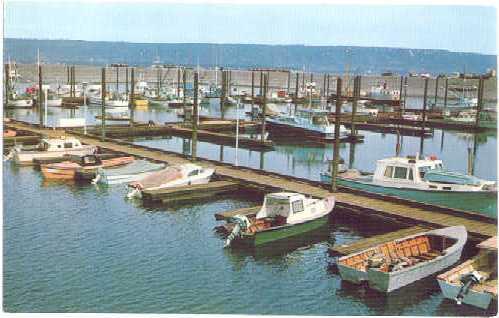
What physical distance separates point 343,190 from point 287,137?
25003 millimetres

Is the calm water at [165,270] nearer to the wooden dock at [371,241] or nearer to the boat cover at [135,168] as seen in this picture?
the wooden dock at [371,241]

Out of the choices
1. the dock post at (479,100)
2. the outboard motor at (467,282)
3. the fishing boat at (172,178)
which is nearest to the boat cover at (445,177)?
the outboard motor at (467,282)

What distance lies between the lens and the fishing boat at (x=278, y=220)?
22.4 meters

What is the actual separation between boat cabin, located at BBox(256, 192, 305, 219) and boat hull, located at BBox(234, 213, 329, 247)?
1.77ft

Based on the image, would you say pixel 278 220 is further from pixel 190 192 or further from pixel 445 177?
pixel 445 177

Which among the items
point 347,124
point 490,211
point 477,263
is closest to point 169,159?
point 490,211

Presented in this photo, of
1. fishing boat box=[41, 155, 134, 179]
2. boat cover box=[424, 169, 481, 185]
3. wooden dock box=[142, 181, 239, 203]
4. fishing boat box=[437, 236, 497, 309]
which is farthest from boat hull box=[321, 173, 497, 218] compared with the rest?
fishing boat box=[41, 155, 134, 179]

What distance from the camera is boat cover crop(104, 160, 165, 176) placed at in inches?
1242

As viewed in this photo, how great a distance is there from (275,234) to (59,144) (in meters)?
18.2

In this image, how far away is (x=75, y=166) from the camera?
32.6 metres

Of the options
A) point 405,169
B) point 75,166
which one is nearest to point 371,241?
point 405,169

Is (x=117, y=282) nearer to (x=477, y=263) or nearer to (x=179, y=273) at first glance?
(x=179, y=273)

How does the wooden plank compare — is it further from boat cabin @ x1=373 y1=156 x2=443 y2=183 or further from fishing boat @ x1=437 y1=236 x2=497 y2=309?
→ fishing boat @ x1=437 y1=236 x2=497 y2=309

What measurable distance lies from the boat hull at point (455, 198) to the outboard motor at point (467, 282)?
7152 mm
